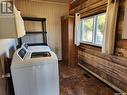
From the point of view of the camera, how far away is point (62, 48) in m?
4.49

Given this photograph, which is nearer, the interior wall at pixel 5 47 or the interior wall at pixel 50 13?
the interior wall at pixel 5 47

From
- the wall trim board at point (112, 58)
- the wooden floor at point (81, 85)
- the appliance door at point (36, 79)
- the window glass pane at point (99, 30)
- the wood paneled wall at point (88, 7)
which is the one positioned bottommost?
the wooden floor at point (81, 85)

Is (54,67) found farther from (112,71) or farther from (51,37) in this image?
(51,37)

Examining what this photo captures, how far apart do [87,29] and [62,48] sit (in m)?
1.43

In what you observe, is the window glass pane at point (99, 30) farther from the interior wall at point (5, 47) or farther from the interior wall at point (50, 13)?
the interior wall at point (5, 47)

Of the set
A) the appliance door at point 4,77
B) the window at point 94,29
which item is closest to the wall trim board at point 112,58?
the window at point 94,29

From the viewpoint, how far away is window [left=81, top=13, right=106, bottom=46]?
2.79 metres

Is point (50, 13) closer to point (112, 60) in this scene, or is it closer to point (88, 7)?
point (88, 7)

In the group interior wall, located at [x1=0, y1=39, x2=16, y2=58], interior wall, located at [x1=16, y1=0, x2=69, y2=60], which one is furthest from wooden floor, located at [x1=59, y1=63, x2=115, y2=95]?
interior wall, located at [x1=16, y1=0, x2=69, y2=60]

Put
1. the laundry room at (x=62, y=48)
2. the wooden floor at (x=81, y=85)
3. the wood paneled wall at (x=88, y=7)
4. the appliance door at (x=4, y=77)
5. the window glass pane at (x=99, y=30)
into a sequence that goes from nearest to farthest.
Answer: the appliance door at (x=4, y=77) < the laundry room at (x=62, y=48) < the wooden floor at (x=81, y=85) < the wood paneled wall at (x=88, y=7) < the window glass pane at (x=99, y=30)

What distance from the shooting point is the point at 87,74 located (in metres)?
3.21

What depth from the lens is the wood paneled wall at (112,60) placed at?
6.59 feet

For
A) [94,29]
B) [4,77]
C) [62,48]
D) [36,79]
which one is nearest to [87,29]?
[94,29]

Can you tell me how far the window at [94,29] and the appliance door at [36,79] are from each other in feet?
5.39
